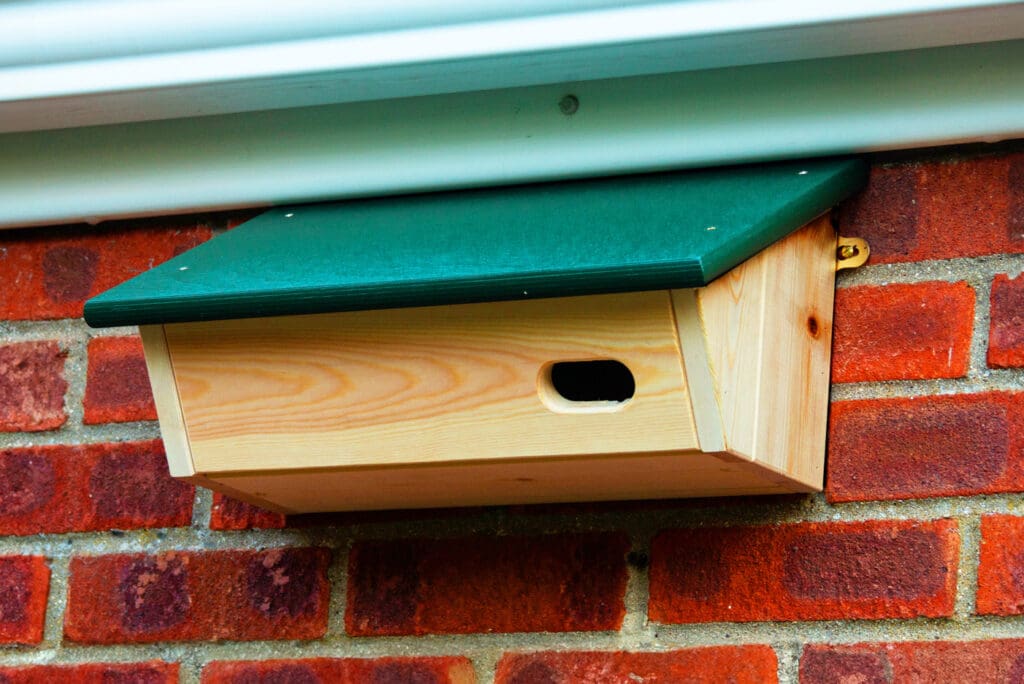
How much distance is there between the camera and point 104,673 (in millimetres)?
1114

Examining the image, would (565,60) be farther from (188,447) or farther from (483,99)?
(188,447)

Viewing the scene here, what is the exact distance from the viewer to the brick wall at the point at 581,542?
97 cm

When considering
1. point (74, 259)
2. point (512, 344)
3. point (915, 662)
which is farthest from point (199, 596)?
point (915, 662)

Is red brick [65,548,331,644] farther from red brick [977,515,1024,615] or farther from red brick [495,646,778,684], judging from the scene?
red brick [977,515,1024,615]

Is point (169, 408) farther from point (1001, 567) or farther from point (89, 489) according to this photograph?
point (1001, 567)

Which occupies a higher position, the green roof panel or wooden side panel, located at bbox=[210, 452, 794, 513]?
the green roof panel

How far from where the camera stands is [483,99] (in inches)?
40.3

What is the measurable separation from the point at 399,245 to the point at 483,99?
0.17 metres

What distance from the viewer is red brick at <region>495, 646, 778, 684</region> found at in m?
0.99

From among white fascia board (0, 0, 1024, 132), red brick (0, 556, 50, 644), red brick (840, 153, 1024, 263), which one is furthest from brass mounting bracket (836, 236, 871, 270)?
red brick (0, 556, 50, 644)

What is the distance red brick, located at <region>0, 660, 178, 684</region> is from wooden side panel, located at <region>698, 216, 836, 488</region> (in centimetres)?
52

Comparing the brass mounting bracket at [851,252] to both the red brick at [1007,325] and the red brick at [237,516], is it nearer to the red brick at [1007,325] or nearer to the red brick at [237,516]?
the red brick at [1007,325]

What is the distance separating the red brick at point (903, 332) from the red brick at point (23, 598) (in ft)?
2.13

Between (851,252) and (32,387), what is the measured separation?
2.18 feet
